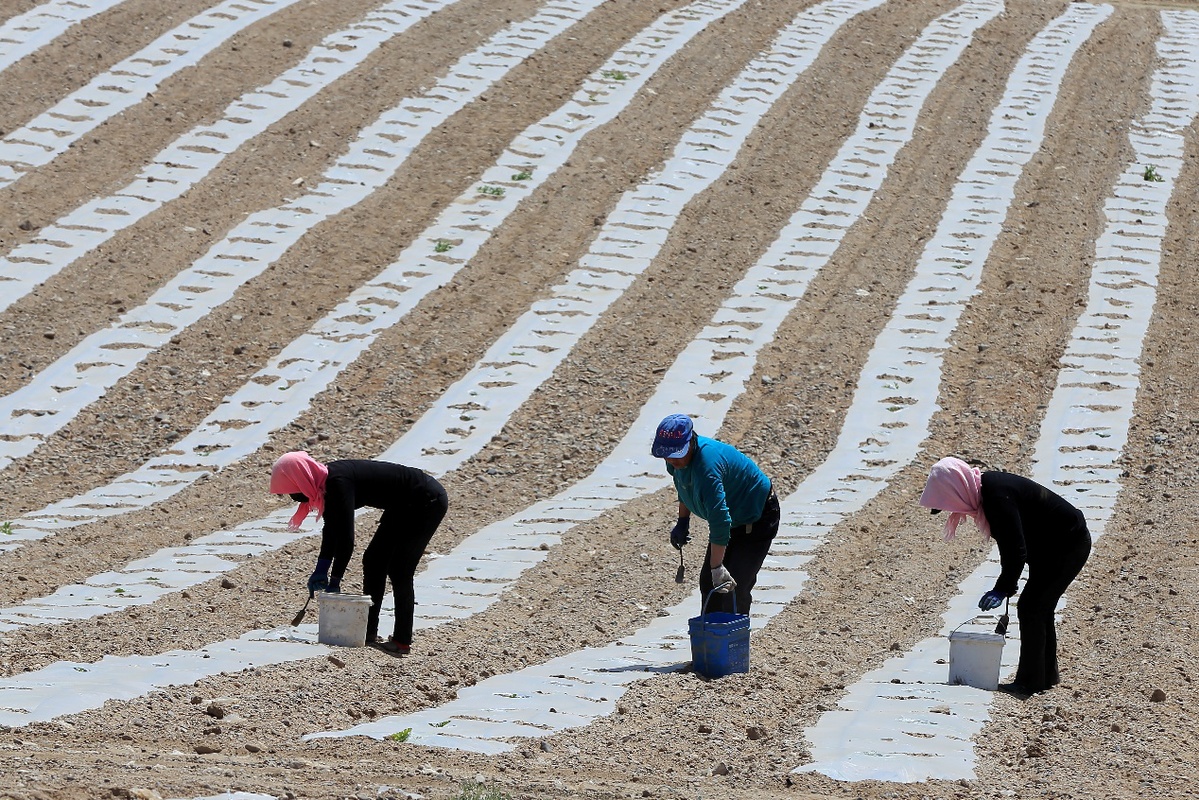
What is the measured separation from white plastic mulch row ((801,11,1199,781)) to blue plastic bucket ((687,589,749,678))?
0.63 m

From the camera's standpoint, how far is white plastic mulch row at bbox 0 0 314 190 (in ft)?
67.2

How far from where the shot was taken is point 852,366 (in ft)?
54.7

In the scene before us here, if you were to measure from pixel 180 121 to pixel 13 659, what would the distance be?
587 inches

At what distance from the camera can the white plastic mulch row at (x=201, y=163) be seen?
1798cm

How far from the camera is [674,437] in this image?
8.02m

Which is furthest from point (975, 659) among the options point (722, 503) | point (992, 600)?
point (722, 503)

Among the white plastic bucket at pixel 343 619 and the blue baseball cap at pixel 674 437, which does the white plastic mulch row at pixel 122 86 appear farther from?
the blue baseball cap at pixel 674 437

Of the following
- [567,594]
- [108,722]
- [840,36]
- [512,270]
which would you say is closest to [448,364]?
[512,270]

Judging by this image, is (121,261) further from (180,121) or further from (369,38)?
(369,38)

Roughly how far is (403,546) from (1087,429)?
8783 mm

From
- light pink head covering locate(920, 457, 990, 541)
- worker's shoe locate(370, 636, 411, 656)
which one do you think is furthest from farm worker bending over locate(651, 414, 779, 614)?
worker's shoe locate(370, 636, 411, 656)

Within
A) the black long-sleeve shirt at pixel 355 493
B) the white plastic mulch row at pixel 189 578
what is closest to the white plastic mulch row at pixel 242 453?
the white plastic mulch row at pixel 189 578

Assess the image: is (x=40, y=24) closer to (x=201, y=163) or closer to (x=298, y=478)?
(x=201, y=163)

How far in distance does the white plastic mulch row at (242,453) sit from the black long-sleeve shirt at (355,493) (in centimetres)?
202
